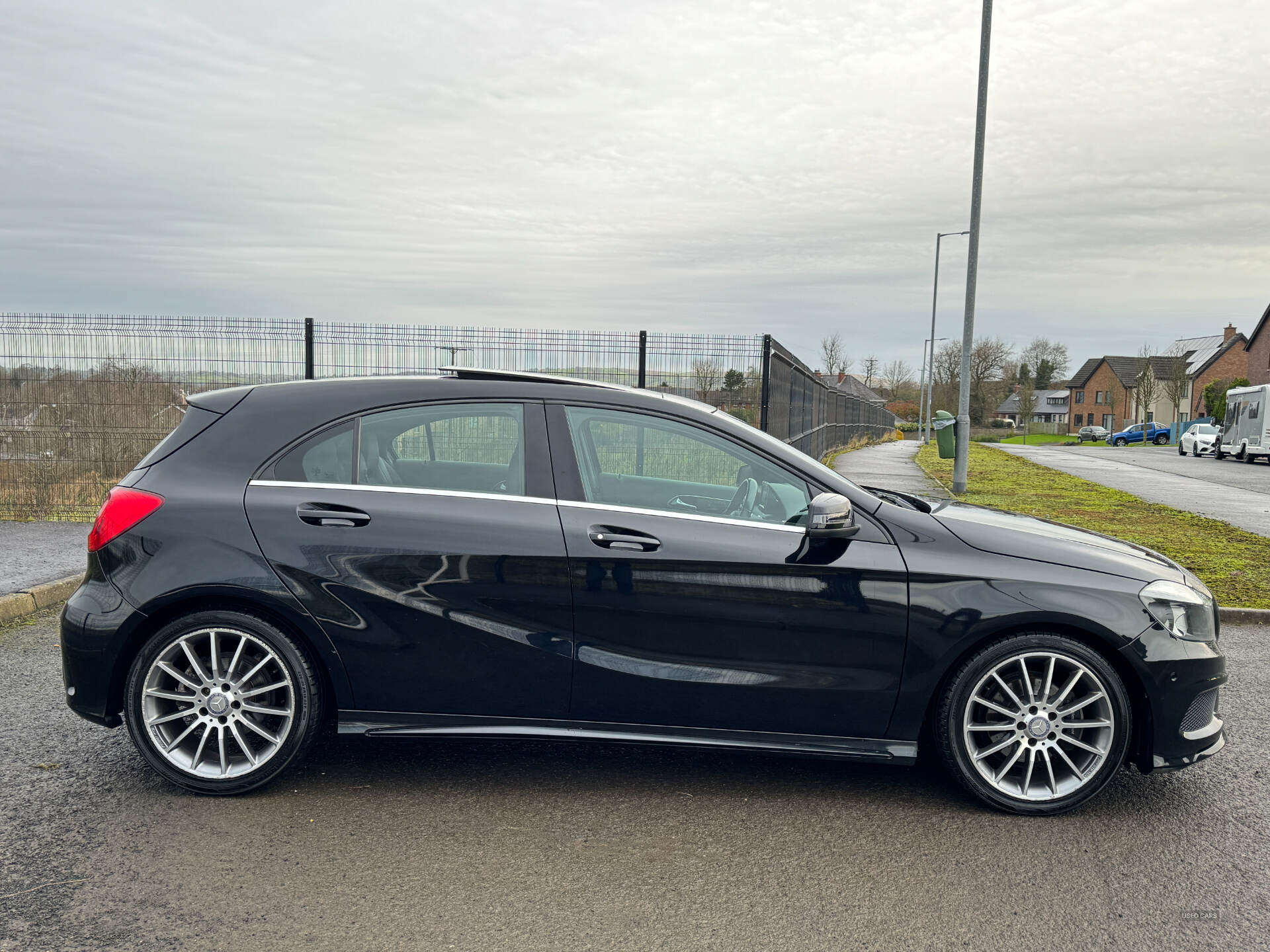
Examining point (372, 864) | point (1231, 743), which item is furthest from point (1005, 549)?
point (372, 864)

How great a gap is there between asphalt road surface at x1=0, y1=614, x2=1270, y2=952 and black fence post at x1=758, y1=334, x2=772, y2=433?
761 cm

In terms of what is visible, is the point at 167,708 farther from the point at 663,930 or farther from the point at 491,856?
the point at 663,930

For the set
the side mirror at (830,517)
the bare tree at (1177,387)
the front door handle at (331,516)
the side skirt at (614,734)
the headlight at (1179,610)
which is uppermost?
the bare tree at (1177,387)

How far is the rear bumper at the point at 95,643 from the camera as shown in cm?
376

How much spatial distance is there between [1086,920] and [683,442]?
2.19 metres

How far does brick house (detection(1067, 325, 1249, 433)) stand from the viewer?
78312 millimetres

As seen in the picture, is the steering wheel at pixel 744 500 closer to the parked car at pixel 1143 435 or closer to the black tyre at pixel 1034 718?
the black tyre at pixel 1034 718

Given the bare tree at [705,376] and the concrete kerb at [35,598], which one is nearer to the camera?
the concrete kerb at [35,598]

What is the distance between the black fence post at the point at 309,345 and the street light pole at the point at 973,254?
34.4 feet

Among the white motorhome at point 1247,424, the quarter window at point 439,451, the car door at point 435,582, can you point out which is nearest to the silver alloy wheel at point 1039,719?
the car door at point 435,582

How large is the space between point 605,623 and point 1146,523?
11574mm

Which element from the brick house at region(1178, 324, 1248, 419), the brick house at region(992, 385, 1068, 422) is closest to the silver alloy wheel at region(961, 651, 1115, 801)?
the brick house at region(1178, 324, 1248, 419)

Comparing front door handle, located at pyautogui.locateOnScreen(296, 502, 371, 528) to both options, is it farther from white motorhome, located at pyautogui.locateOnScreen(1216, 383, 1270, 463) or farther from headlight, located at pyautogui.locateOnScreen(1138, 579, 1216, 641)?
white motorhome, located at pyautogui.locateOnScreen(1216, 383, 1270, 463)

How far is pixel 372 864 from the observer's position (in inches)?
127
